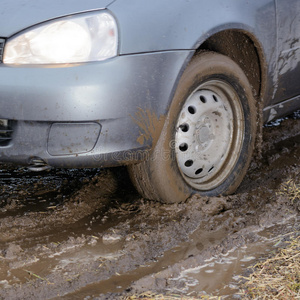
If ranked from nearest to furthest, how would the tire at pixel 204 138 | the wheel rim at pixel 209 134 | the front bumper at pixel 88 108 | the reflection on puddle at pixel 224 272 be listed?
the reflection on puddle at pixel 224 272, the front bumper at pixel 88 108, the tire at pixel 204 138, the wheel rim at pixel 209 134

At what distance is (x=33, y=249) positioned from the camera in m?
2.90

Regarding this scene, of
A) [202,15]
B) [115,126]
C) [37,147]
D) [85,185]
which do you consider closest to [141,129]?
[115,126]

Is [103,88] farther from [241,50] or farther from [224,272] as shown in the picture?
[241,50]

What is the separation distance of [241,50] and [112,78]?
3.93 ft

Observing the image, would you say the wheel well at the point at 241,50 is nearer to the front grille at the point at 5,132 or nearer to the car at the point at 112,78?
the car at the point at 112,78

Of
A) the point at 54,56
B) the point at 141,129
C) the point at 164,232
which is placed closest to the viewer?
the point at 54,56

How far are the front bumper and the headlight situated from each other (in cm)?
7

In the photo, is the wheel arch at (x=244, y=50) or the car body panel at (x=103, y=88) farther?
the wheel arch at (x=244, y=50)

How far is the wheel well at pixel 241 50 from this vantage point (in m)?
3.41

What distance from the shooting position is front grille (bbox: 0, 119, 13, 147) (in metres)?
2.73

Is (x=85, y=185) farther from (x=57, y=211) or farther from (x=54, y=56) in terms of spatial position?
(x=54, y=56)

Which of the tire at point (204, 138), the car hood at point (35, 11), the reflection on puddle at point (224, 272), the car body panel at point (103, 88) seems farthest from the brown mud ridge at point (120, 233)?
the car hood at point (35, 11)

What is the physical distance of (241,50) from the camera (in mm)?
3539

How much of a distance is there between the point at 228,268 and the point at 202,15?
4.55 ft
